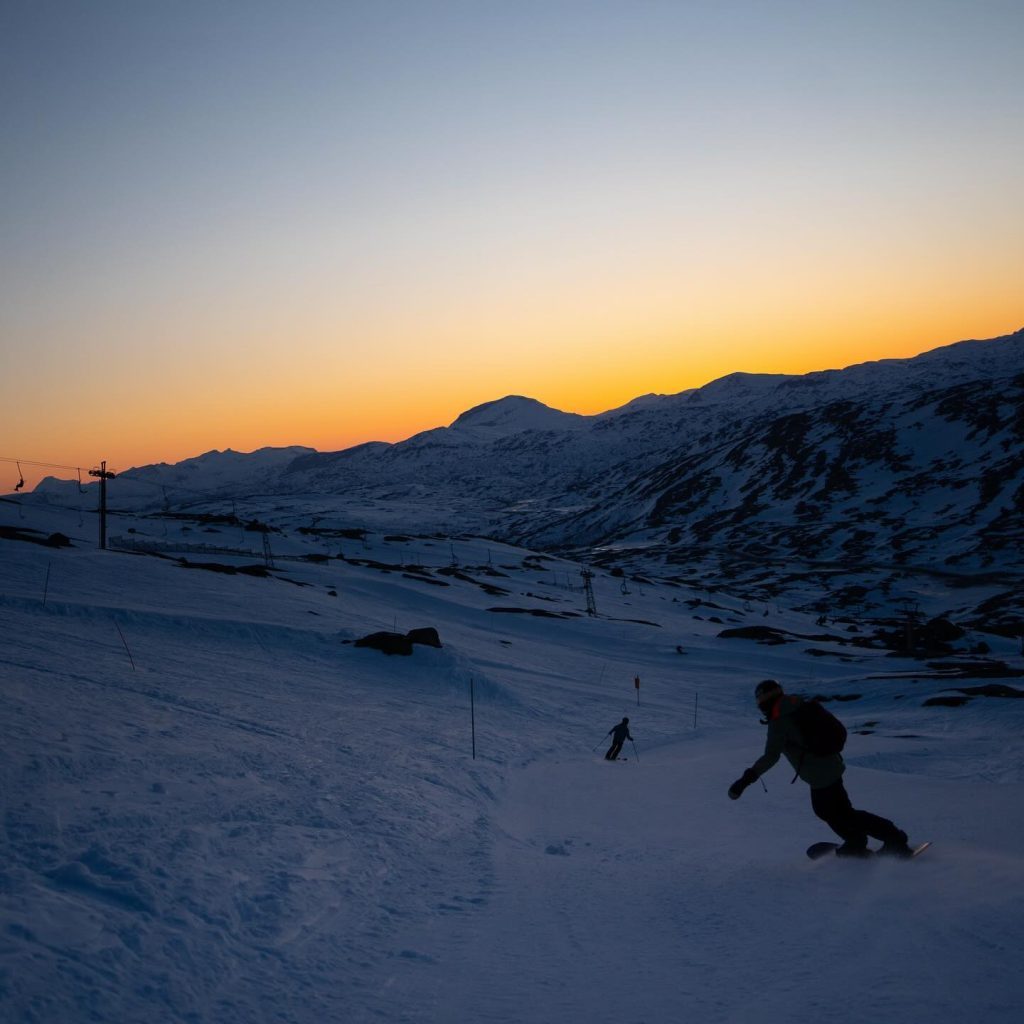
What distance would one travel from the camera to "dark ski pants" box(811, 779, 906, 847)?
7.34 meters

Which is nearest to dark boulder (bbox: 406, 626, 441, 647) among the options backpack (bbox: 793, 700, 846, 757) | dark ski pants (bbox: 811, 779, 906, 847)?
dark ski pants (bbox: 811, 779, 906, 847)

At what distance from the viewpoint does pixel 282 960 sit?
5.94 metres

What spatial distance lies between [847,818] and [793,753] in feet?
2.60

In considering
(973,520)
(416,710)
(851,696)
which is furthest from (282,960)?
(973,520)

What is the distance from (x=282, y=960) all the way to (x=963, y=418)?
8744 inches

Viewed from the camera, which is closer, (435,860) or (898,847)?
(898,847)

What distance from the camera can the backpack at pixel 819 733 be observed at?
7238 mm

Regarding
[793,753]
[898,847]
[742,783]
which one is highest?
[793,753]

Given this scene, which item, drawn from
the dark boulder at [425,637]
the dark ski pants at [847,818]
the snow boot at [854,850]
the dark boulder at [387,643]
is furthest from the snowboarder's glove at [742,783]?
the dark boulder at [425,637]

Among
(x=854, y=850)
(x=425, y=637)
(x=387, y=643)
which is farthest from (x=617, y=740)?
(x=425, y=637)

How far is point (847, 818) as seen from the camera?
292 inches

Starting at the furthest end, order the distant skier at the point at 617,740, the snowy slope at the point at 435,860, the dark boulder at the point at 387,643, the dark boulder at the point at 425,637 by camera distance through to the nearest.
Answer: the dark boulder at the point at 425,637, the dark boulder at the point at 387,643, the distant skier at the point at 617,740, the snowy slope at the point at 435,860

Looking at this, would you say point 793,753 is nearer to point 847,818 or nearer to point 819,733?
point 819,733

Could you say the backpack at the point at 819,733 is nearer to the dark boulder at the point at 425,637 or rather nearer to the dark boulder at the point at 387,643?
the dark boulder at the point at 387,643
